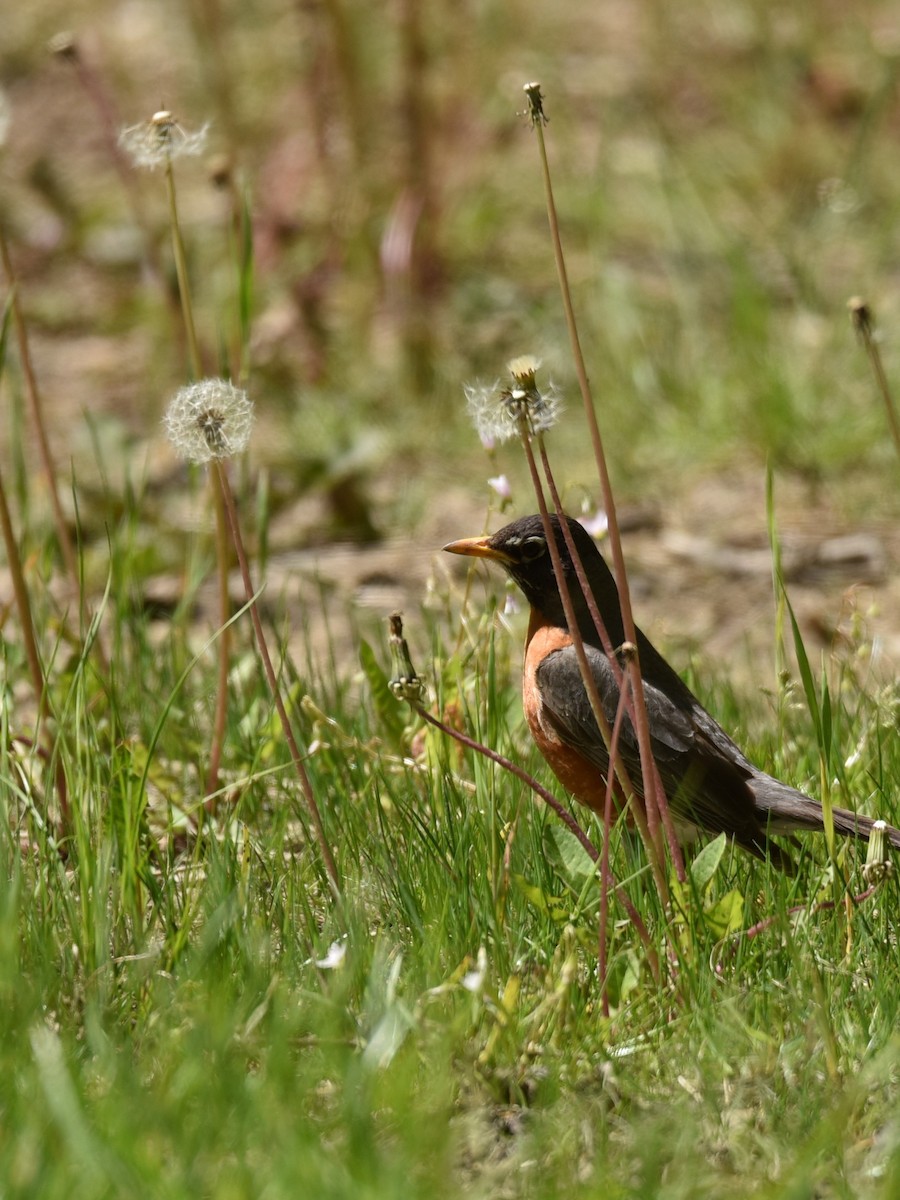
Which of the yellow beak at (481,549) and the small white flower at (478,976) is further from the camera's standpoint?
the yellow beak at (481,549)

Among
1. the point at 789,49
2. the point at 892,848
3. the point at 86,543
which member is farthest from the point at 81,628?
the point at 789,49

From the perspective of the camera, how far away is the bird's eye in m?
3.51

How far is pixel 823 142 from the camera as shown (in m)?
8.24

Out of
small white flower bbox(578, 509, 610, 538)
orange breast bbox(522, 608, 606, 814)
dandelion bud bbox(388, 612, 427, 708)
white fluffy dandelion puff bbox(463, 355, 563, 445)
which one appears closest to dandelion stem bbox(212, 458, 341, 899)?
dandelion bud bbox(388, 612, 427, 708)

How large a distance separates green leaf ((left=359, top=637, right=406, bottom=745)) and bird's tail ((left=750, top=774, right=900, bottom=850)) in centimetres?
81

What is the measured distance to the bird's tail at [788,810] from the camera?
2.88m

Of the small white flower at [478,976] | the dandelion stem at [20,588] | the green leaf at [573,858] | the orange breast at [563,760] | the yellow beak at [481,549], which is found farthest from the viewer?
the yellow beak at [481,549]

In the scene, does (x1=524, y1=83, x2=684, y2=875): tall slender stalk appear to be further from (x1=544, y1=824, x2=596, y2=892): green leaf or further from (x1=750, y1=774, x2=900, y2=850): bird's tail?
(x1=750, y1=774, x2=900, y2=850): bird's tail

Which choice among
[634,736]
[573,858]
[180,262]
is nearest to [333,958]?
[573,858]

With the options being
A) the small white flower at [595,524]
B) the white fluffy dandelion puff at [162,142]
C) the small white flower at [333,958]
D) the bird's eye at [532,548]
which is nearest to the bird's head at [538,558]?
the bird's eye at [532,548]

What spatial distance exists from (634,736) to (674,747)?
0.13 m

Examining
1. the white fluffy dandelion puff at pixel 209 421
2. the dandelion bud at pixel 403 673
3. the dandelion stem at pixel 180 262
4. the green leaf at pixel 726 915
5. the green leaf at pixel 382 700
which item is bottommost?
the green leaf at pixel 726 915

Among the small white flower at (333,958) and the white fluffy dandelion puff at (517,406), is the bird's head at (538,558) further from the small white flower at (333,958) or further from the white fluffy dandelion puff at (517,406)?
the small white flower at (333,958)

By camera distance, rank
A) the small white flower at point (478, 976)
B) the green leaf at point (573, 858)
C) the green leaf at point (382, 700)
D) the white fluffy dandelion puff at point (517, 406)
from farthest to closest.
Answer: the green leaf at point (382, 700)
the green leaf at point (573, 858)
the white fluffy dandelion puff at point (517, 406)
the small white flower at point (478, 976)
